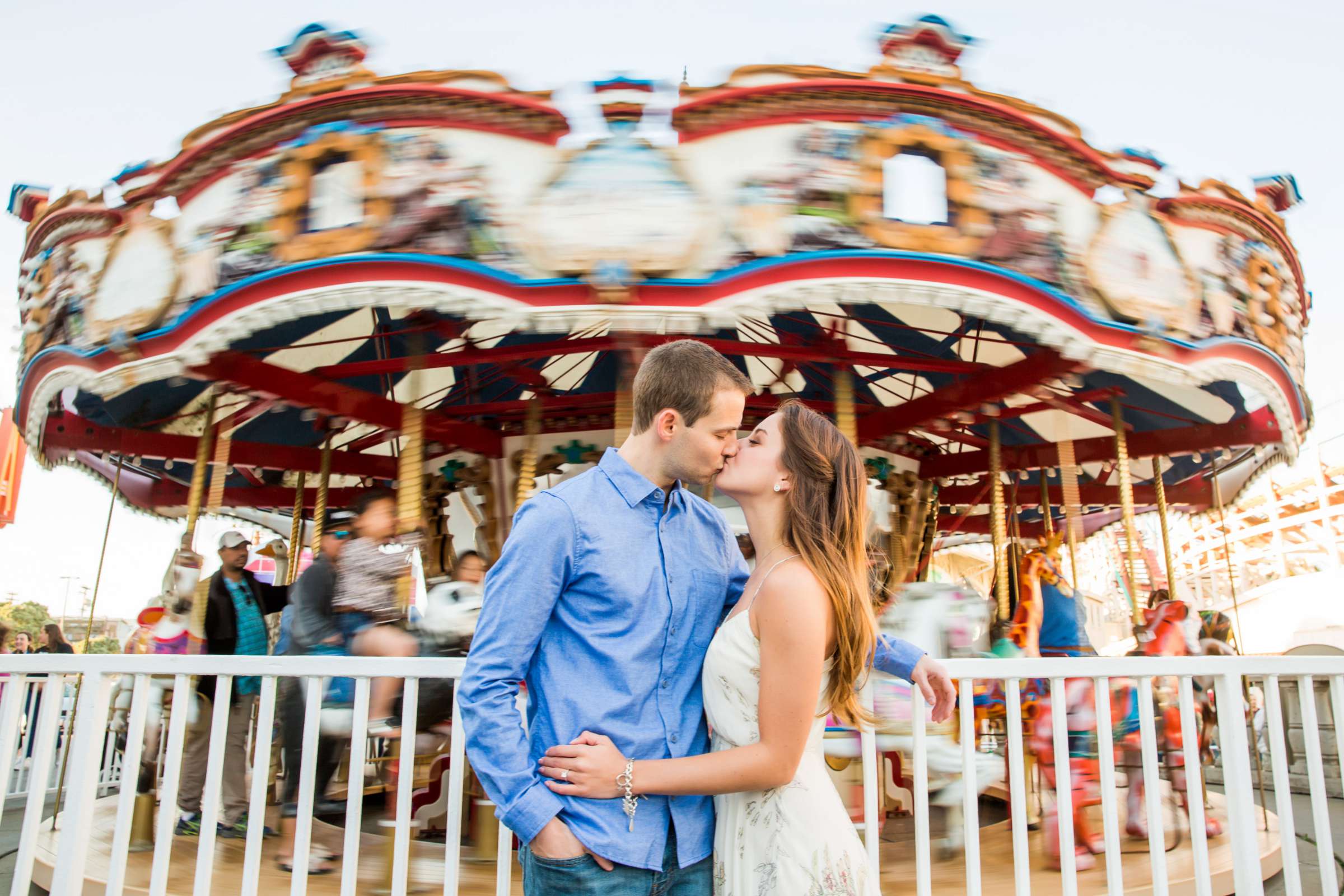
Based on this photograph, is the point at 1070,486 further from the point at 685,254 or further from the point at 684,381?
the point at 684,381

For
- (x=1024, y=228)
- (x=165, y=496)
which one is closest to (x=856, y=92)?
(x=1024, y=228)

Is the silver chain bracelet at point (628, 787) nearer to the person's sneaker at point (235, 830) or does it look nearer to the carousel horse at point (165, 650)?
the person's sneaker at point (235, 830)

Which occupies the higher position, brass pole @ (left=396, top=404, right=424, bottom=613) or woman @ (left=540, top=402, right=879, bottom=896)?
brass pole @ (left=396, top=404, right=424, bottom=613)

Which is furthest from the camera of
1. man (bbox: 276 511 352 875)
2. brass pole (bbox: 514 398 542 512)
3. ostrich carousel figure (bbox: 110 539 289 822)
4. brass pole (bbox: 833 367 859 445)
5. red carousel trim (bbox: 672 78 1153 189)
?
brass pole (bbox: 514 398 542 512)

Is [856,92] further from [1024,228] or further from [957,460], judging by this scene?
[957,460]

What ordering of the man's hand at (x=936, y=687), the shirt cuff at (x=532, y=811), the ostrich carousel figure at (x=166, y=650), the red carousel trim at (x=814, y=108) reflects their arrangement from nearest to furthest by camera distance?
1. the shirt cuff at (x=532, y=811)
2. the man's hand at (x=936, y=687)
3. the red carousel trim at (x=814, y=108)
4. the ostrich carousel figure at (x=166, y=650)

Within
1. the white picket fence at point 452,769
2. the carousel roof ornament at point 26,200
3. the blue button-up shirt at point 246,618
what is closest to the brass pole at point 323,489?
the carousel roof ornament at point 26,200

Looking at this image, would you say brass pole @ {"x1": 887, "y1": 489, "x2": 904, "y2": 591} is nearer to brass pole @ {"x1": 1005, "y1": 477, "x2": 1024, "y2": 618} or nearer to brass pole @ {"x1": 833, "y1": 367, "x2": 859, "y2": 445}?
brass pole @ {"x1": 1005, "y1": 477, "x2": 1024, "y2": 618}

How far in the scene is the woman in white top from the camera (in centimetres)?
114

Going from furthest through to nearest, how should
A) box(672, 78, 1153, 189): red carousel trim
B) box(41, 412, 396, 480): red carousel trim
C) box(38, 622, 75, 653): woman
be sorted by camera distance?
box(41, 412, 396, 480): red carousel trim < box(38, 622, 75, 653): woman < box(672, 78, 1153, 189): red carousel trim

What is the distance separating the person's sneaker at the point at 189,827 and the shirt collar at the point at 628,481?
3.78 metres

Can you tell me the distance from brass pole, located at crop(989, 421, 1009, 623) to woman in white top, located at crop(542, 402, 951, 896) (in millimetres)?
5707

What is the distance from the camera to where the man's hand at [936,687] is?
1.49 meters

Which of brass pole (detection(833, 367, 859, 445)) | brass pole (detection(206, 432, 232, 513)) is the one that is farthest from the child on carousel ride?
brass pole (detection(206, 432, 232, 513))
